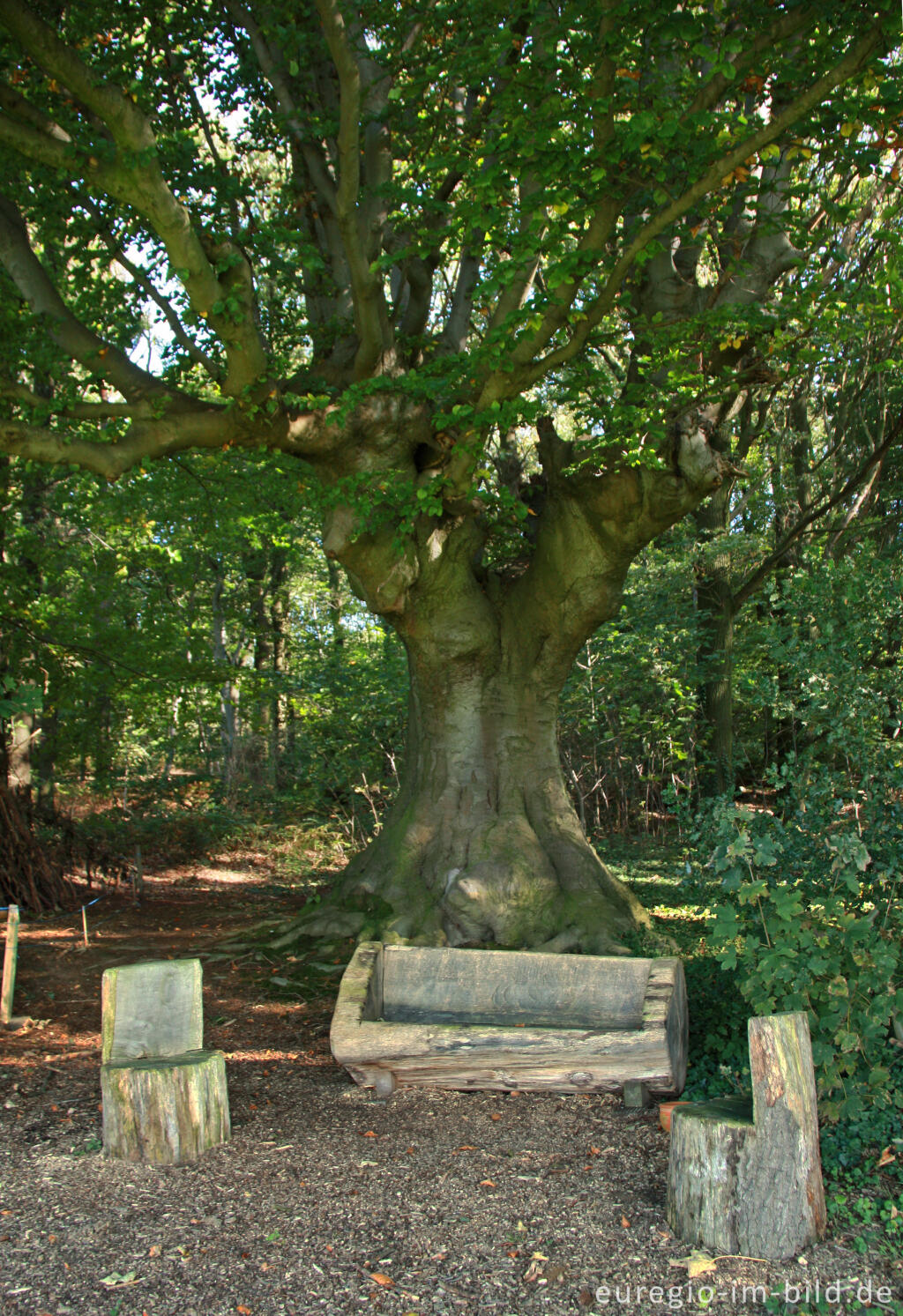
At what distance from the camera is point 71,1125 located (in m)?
3.96

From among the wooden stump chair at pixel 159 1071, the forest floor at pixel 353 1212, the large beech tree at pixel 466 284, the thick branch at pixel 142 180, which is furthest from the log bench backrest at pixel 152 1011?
the thick branch at pixel 142 180

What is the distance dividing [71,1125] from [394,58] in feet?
23.0

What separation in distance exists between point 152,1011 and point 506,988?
1.78 metres

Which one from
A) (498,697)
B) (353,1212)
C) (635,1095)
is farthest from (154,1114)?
(498,697)

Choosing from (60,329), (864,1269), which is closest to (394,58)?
(60,329)

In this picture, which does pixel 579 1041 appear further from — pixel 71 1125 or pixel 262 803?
pixel 262 803

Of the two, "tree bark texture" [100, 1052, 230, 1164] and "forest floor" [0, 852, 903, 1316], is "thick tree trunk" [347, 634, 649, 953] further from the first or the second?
"tree bark texture" [100, 1052, 230, 1164]

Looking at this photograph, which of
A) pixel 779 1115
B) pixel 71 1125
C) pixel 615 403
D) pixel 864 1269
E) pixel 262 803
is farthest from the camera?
pixel 262 803

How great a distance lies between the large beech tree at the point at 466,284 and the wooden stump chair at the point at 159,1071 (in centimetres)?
270

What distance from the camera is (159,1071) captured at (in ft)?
11.7

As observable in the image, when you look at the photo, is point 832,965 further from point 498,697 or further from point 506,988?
point 498,697

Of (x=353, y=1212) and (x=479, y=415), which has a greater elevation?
(x=479, y=415)

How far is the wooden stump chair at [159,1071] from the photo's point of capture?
3541mm

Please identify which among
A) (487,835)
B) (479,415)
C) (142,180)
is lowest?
(487,835)
